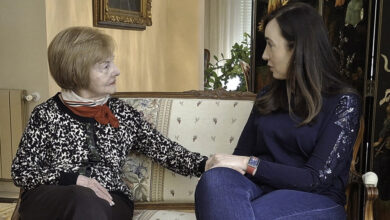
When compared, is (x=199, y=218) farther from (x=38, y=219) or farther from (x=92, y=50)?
(x=92, y=50)

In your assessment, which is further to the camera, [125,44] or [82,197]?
[125,44]

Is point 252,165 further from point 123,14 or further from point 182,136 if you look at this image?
point 123,14

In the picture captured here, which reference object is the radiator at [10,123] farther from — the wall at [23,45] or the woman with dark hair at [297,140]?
the woman with dark hair at [297,140]

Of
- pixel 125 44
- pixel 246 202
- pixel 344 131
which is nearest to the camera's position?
pixel 246 202

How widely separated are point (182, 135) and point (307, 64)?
Result: 2.24ft

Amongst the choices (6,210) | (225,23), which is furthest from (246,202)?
(225,23)

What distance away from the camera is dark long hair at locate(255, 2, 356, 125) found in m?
1.65

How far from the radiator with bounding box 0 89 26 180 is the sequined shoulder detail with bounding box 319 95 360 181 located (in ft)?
7.49

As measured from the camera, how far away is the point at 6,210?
3238 mm

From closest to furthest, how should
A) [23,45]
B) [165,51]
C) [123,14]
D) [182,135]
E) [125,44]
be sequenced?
[182,135] → [23,45] → [123,14] → [125,44] → [165,51]

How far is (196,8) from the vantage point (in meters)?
4.96

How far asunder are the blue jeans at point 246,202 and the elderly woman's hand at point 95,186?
0.39 metres

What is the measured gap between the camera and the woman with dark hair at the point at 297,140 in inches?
60.4

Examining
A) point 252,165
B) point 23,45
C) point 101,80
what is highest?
point 23,45
